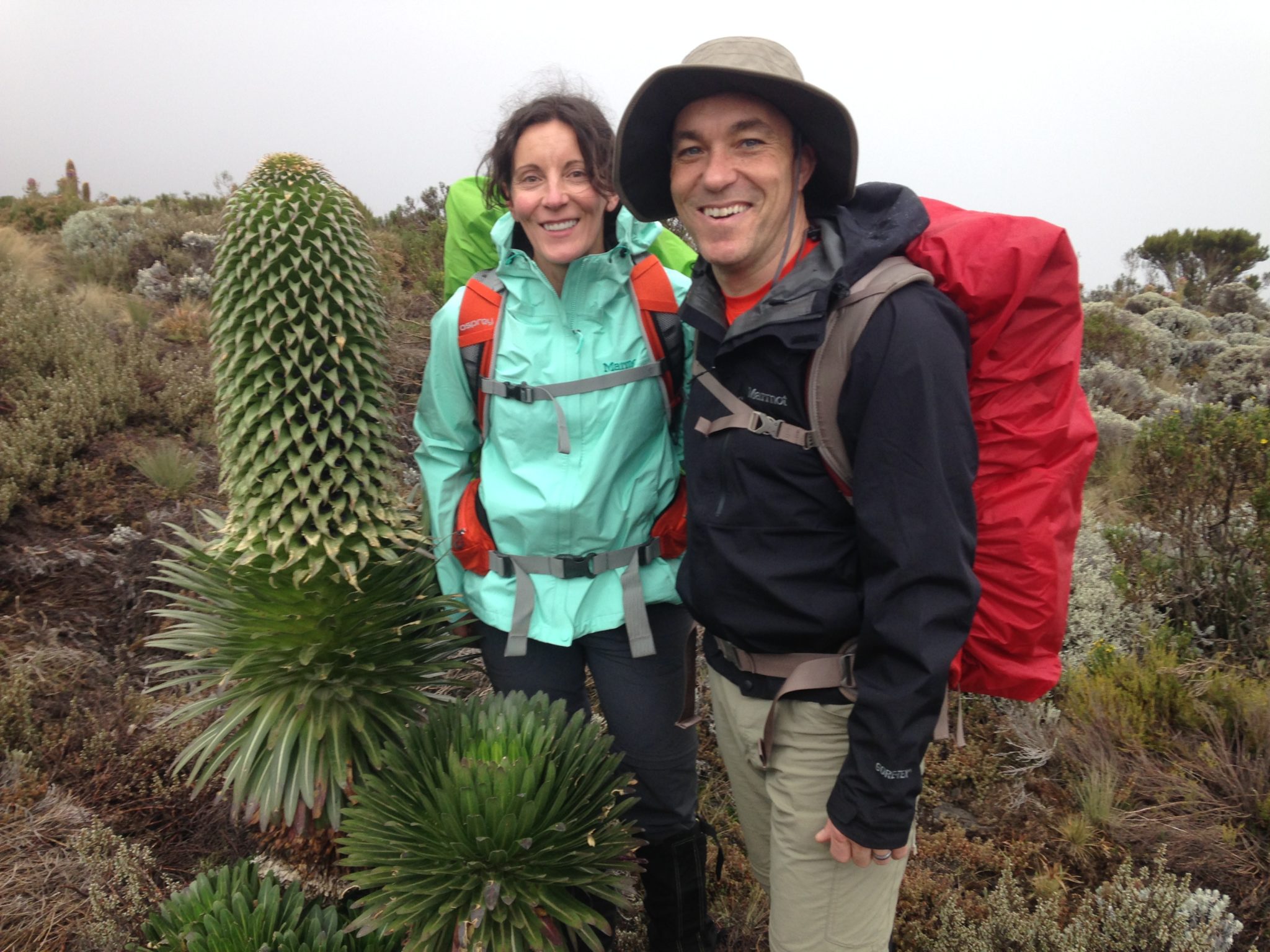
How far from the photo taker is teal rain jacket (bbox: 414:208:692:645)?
100 inches

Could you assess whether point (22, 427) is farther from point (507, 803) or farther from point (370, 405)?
point (507, 803)

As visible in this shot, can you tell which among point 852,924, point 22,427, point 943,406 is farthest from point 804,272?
point 22,427

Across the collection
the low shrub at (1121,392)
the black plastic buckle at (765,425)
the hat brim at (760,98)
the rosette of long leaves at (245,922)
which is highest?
the hat brim at (760,98)

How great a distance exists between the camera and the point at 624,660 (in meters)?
2.68

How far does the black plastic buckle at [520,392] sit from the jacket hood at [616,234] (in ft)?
1.39

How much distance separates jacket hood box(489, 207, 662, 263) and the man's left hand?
1.80 meters

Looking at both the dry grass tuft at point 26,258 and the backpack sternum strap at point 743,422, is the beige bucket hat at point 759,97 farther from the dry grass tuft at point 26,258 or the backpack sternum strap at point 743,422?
the dry grass tuft at point 26,258

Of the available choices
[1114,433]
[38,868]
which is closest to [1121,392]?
[1114,433]

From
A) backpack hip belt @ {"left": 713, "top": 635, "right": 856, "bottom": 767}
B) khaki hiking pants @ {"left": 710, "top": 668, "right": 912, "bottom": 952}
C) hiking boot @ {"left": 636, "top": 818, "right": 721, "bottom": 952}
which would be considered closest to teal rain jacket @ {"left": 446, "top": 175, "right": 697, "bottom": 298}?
backpack hip belt @ {"left": 713, "top": 635, "right": 856, "bottom": 767}

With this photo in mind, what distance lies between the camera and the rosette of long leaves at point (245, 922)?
2203mm

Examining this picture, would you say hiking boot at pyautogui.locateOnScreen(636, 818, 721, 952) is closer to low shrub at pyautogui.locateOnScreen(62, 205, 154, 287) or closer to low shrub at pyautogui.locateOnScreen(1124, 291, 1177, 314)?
low shrub at pyautogui.locateOnScreen(62, 205, 154, 287)

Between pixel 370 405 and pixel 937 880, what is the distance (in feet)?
9.32

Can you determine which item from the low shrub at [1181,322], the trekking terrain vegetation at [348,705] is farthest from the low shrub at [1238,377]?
the trekking terrain vegetation at [348,705]

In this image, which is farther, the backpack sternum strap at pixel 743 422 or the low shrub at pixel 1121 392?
the low shrub at pixel 1121 392
